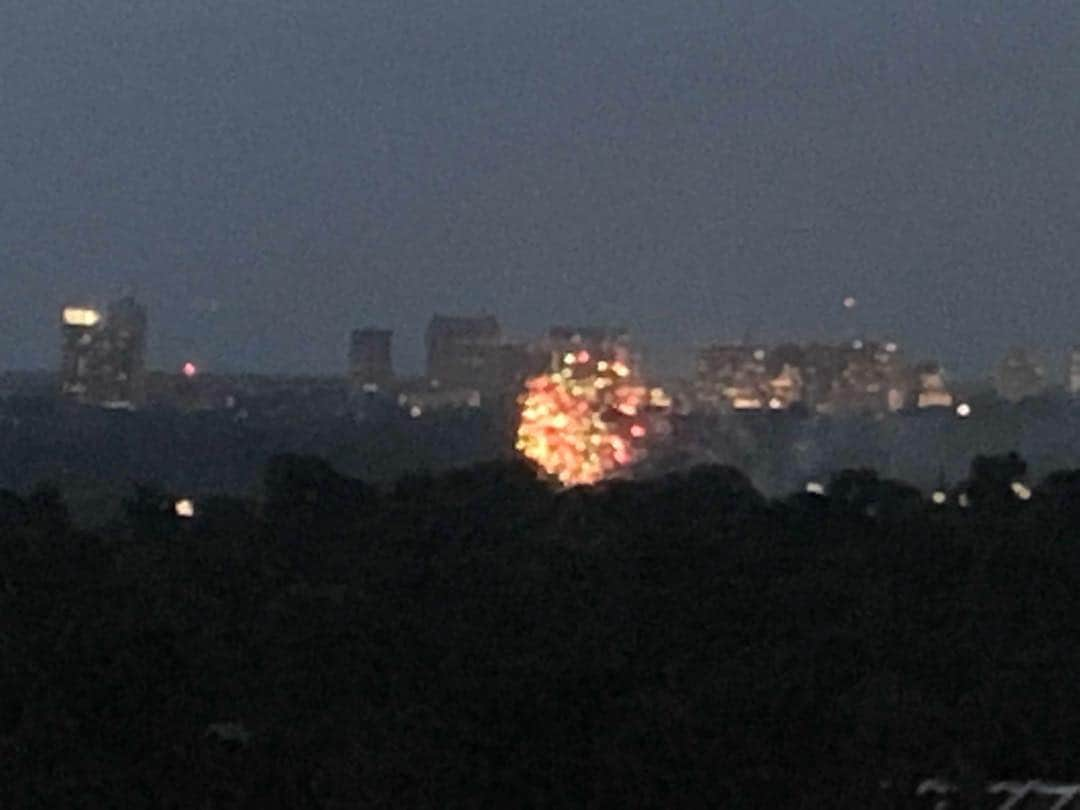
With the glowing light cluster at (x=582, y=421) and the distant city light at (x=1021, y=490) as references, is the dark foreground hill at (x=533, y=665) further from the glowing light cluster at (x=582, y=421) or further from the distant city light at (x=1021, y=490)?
the glowing light cluster at (x=582, y=421)

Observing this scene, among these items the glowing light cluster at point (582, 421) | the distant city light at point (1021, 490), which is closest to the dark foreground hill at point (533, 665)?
the distant city light at point (1021, 490)

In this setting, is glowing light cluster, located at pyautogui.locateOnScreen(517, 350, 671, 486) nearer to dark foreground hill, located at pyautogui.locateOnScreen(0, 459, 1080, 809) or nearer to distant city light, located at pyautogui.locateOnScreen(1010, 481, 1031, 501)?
distant city light, located at pyautogui.locateOnScreen(1010, 481, 1031, 501)

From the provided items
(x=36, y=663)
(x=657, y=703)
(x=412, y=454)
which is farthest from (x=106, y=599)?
(x=412, y=454)

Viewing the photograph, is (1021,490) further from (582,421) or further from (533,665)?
(582,421)

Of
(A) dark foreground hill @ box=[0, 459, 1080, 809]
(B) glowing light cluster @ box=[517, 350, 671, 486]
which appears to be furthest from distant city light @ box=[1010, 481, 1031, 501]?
(B) glowing light cluster @ box=[517, 350, 671, 486]

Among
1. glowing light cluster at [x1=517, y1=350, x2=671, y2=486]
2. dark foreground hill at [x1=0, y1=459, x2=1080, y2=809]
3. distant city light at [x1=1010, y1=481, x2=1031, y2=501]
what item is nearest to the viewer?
dark foreground hill at [x1=0, y1=459, x2=1080, y2=809]

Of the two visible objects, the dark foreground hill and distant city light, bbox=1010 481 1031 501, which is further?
distant city light, bbox=1010 481 1031 501
